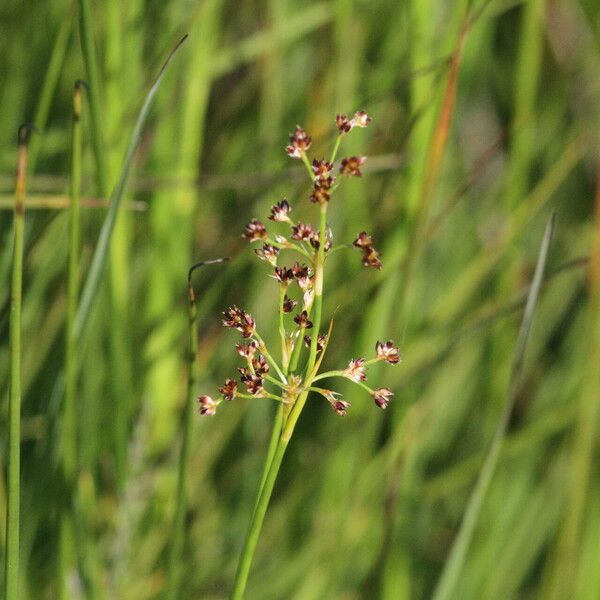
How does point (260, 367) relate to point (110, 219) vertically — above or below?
below

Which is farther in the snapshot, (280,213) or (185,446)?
(185,446)

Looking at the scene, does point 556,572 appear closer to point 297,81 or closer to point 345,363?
point 345,363

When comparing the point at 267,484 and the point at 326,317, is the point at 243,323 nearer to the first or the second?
the point at 267,484

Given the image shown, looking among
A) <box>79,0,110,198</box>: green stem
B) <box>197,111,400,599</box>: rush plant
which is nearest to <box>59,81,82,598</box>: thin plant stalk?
<box>79,0,110,198</box>: green stem

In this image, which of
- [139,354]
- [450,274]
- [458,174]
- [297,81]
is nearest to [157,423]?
[139,354]

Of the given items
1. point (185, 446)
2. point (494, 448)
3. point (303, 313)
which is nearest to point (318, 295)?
point (303, 313)

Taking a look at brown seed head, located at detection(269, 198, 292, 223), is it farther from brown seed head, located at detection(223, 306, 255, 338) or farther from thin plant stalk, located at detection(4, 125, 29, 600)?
thin plant stalk, located at detection(4, 125, 29, 600)

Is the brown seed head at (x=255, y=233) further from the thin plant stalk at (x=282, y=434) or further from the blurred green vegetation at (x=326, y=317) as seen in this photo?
the blurred green vegetation at (x=326, y=317)
